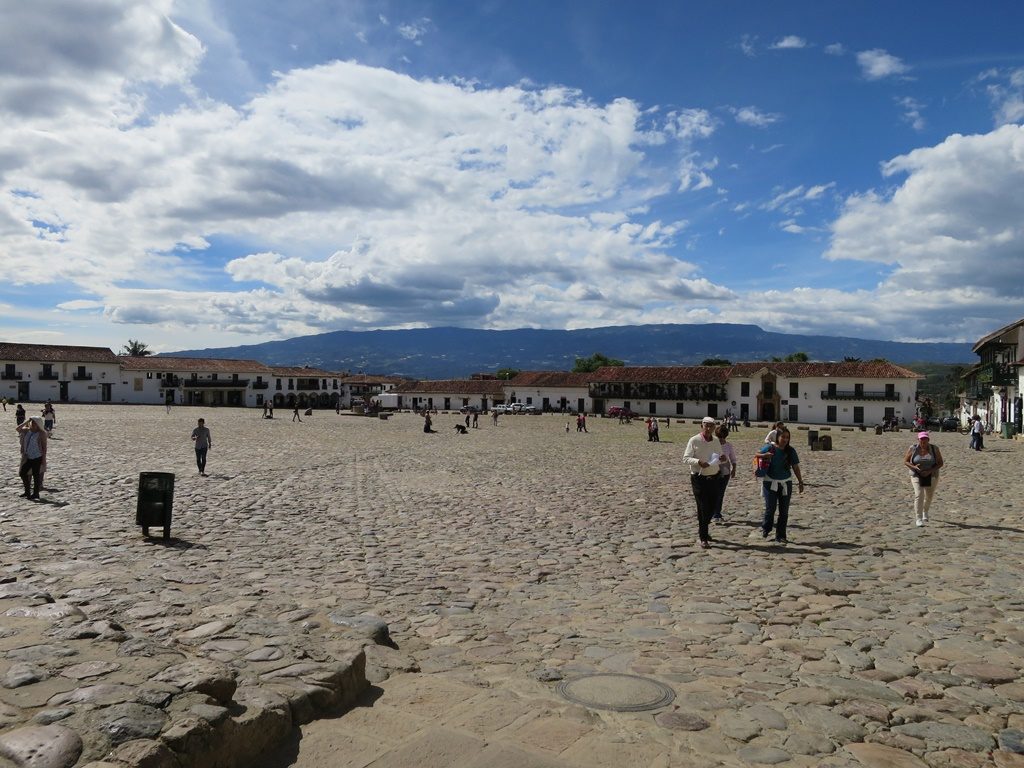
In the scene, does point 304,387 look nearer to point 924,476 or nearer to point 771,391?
point 771,391

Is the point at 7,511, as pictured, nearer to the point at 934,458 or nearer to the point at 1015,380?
the point at 934,458

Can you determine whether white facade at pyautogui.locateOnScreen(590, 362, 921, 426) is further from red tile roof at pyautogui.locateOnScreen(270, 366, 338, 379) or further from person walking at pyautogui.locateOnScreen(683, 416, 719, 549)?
person walking at pyautogui.locateOnScreen(683, 416, 719, 549)

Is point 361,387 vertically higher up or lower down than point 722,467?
higher up

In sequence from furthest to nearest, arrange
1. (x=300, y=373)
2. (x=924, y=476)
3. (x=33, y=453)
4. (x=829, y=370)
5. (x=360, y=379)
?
(x=360, y=379) < (x=300, y=373) < (x=829, y=370) < (x=33, y=453) < (x=924, y=476)

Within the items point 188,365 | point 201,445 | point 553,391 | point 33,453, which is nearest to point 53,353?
point 188,365

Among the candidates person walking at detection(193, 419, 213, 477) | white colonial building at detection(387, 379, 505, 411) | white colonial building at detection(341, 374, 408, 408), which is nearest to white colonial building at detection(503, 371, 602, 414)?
white colonial building at detection(387, 379, 505, 411)

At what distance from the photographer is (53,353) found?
262 ft

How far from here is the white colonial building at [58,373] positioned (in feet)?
252

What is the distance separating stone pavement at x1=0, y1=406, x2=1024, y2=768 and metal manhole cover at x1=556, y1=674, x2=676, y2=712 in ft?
0.38

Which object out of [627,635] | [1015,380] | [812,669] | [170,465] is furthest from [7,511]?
[1015,380]

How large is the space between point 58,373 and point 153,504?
84.2m

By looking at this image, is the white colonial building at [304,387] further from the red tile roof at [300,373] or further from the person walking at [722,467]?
the person walking at [722,467]

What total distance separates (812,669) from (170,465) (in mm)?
18834

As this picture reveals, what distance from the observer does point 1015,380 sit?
43.9 meters
